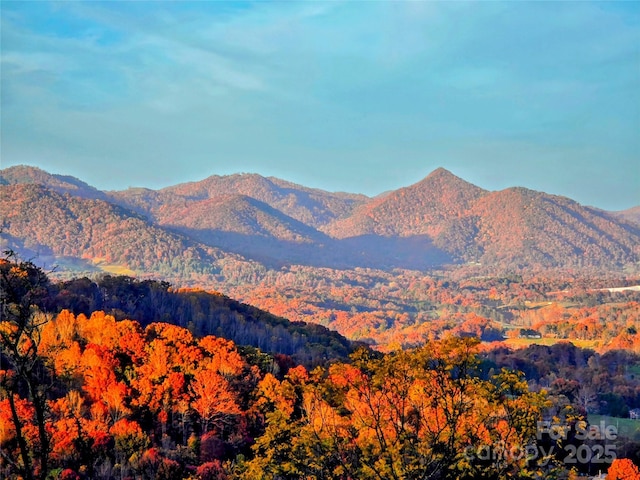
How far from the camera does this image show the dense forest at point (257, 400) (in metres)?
13.0

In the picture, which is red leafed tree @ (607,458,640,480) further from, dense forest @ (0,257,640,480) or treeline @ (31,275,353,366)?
treeline @ (31,275,353,366)

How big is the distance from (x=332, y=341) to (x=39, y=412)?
79215mm

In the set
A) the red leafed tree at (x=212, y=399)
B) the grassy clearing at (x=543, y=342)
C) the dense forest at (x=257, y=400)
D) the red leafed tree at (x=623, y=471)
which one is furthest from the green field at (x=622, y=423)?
the grassy clearing at (x=543, y=342)

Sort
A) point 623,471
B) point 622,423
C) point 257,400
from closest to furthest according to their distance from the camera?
point 623,471, point 257,400, point 622,423

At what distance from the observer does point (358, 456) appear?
567 inches

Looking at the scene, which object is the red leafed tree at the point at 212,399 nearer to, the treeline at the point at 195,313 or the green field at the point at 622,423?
the treeline at the point at 195,313

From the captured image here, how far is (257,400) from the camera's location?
40.9 metres

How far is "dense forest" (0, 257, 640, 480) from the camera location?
1299 centimetres

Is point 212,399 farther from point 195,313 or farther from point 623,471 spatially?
point 195,313

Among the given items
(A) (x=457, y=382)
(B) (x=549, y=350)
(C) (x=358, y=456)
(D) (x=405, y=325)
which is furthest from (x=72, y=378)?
(D) (x=405, y=325)

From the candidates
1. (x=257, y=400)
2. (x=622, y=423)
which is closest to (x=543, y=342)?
(x=622, y=423)

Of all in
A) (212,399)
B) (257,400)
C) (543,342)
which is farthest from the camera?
(543,342)

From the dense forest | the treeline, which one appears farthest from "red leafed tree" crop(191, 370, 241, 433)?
the treeline

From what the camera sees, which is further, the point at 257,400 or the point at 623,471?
the point at 257,400
